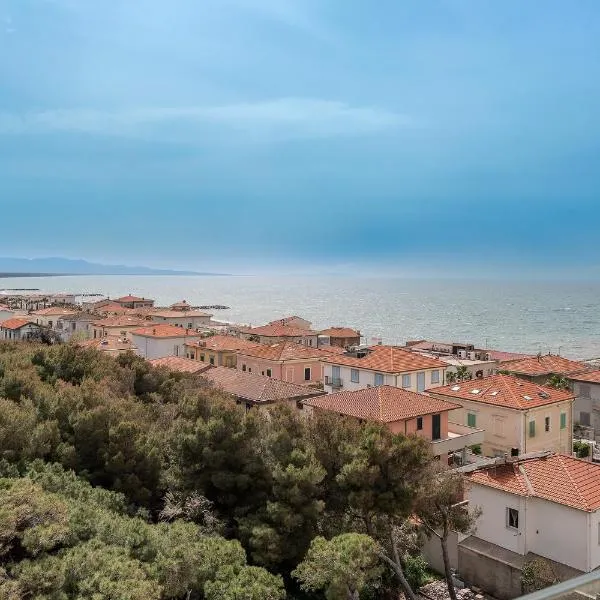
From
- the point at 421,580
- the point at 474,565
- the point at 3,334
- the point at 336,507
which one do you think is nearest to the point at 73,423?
the point at 336,507

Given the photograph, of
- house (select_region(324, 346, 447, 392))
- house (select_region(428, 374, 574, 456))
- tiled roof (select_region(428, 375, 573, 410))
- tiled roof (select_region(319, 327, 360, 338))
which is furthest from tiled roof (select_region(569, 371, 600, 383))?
tiled roof (select_region(319, 327, 360, 338))

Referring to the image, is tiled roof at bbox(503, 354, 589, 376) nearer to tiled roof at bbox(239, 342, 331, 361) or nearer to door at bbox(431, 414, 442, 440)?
tiled roof at bbox(239, 342, 331, 361)

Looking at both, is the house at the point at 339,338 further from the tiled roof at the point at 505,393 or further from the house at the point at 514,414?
the house at the point at 514,414

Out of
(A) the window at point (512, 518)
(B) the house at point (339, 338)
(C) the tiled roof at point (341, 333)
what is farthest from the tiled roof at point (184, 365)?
(C) the tiled roof at point (341, 333)

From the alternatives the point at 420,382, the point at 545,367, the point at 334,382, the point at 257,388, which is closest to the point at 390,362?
the point at 420,382

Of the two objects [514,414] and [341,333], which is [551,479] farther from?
[341,333]
